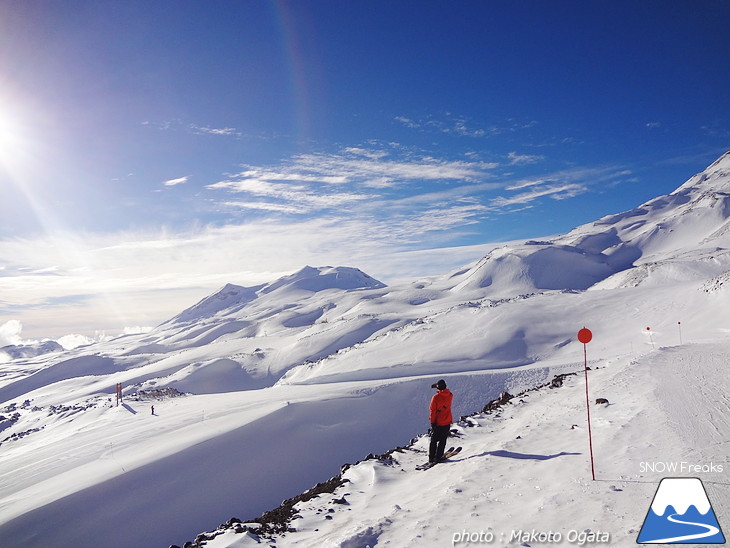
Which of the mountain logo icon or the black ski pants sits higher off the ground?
the mountain logo icon

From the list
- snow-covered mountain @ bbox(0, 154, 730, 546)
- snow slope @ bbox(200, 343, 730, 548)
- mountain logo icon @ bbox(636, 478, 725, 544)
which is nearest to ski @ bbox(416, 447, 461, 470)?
snow slope @ bbox(200, 343, 730, 548)

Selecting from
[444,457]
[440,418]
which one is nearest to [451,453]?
[444,457]

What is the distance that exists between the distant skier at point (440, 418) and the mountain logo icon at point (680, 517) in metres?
4.63

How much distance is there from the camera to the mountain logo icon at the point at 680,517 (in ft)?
14.1

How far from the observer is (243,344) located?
7044cm

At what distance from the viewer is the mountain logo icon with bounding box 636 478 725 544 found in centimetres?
430

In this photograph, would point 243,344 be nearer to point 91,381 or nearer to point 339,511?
point 91,381

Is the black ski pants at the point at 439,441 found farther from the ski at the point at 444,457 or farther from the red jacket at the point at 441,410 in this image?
the red jacket at the point at 441,410

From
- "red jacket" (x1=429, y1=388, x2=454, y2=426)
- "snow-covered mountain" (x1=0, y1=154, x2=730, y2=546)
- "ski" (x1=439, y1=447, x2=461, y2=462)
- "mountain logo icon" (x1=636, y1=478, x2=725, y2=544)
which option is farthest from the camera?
"ski" (x1=439, y1=447, x2=461, y2=462)

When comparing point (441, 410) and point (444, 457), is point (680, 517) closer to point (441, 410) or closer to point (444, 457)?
point (441, 410)

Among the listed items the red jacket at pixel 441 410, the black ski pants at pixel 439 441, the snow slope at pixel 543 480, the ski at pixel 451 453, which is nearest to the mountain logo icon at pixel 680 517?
the snow slope at pixel 543 480

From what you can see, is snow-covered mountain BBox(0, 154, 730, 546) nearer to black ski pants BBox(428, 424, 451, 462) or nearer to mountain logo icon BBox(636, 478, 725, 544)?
mountain logo icon BBox(636, 478, 725, 544)

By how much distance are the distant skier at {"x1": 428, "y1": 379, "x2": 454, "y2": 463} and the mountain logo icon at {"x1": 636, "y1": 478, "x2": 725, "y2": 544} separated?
4630mm

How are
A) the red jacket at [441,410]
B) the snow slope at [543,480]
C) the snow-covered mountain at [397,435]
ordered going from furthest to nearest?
the red jacket at [441,410]
the snow-covered mountain at [397,435]
the snow slope at [543,480]
